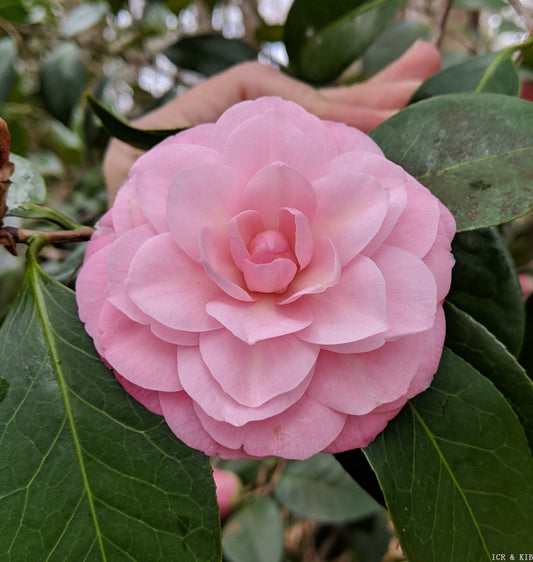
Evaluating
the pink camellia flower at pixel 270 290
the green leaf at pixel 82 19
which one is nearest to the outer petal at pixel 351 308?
the pink camellia flower at pixel 270 290

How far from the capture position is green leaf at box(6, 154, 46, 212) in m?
0.58

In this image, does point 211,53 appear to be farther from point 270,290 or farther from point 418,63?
point 270,290

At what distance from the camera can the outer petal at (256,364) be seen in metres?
0.40

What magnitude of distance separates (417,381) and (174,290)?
0.74 feet

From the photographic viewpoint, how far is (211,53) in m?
1.26

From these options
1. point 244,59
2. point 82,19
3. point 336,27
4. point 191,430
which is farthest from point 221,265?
point 82,19

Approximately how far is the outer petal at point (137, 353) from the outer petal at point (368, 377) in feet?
0.42

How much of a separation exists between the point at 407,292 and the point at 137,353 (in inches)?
9.3

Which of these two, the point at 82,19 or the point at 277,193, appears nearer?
the point at 277,193

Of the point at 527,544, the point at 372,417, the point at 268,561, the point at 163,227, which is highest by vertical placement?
the point at 163,227

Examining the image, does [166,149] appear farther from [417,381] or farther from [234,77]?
[234,77]

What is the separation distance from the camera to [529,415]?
514 mm

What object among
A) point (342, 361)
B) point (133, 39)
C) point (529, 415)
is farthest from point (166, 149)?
point (133, 39)

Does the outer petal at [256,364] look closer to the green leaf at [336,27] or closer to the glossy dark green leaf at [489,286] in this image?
the glossy dark green leaf at [489,286]
